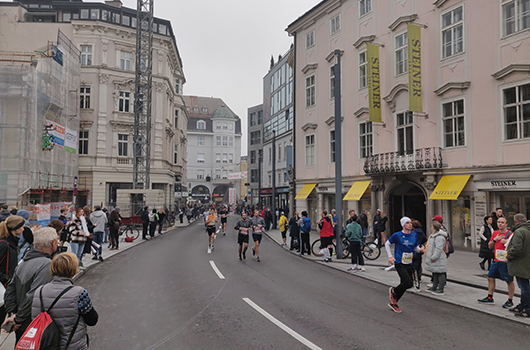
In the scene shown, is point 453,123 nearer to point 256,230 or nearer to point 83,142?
point 256,230

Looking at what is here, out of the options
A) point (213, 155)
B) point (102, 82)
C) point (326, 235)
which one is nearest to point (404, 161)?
point (326, 235)

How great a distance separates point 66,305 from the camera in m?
3.36

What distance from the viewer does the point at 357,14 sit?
23.7m

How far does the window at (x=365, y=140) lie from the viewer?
22.7 meters

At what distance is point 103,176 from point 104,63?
34.8 feet

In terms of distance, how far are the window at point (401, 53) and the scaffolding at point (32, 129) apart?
71.7 ft

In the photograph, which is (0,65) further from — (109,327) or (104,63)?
(109,327)

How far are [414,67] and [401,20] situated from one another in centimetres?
353

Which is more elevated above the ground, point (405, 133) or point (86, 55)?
point (86, 55)

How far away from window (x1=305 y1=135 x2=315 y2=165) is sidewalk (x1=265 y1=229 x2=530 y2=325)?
42.6 ft

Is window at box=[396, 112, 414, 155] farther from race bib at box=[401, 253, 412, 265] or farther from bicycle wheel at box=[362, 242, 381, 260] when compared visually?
race bib at box=[401, 253, 412, 265]

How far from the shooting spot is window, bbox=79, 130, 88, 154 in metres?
35.8

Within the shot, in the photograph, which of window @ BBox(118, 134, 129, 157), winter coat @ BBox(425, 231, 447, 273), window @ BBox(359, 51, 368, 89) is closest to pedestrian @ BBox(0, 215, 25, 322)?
winter coat @ BBox(425, 231, 447, 273)

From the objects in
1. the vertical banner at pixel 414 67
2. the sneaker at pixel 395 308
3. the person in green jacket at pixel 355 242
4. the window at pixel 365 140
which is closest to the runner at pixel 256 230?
the person in green jacket at pixel 355 242
